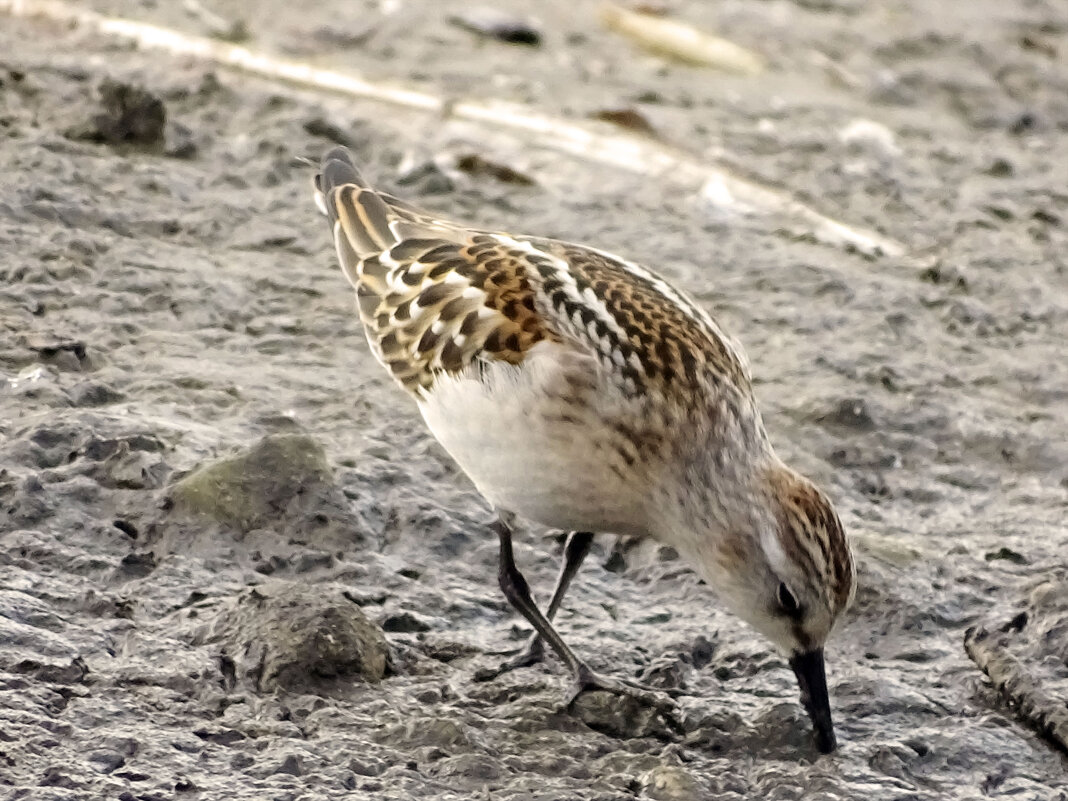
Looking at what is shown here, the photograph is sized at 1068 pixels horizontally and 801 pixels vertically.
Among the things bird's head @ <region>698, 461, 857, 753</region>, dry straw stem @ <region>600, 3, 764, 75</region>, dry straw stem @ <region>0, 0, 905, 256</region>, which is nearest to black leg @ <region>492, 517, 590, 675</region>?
bird's head @ <region>698, 461, 857, 753</region>

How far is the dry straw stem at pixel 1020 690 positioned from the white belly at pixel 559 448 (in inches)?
48.1

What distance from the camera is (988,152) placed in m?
9.74

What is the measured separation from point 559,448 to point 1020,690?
1600 millimetres

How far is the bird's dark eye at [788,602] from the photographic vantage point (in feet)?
15.6

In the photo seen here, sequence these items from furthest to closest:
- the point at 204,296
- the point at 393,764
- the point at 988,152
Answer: the point at 988,152, the point at 204,296, the point at 393,764

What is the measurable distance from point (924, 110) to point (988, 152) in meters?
0.72

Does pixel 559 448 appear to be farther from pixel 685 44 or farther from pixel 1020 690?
pixel 685 44

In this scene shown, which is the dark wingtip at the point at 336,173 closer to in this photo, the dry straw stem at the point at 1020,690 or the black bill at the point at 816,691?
the black bill at the point at 816,691

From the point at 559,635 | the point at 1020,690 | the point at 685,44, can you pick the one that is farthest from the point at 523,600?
the point at 685,44

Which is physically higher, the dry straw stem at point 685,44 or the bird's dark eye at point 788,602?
the dry straw stem at point 685,44

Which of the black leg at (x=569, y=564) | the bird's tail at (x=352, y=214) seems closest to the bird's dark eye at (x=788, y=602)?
the black leg at (x=569, y=564)

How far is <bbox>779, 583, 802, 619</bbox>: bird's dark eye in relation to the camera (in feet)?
15.6

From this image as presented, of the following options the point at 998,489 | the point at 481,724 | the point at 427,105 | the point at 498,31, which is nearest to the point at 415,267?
the point at 481,724

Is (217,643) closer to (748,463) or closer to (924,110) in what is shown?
(748,463)
